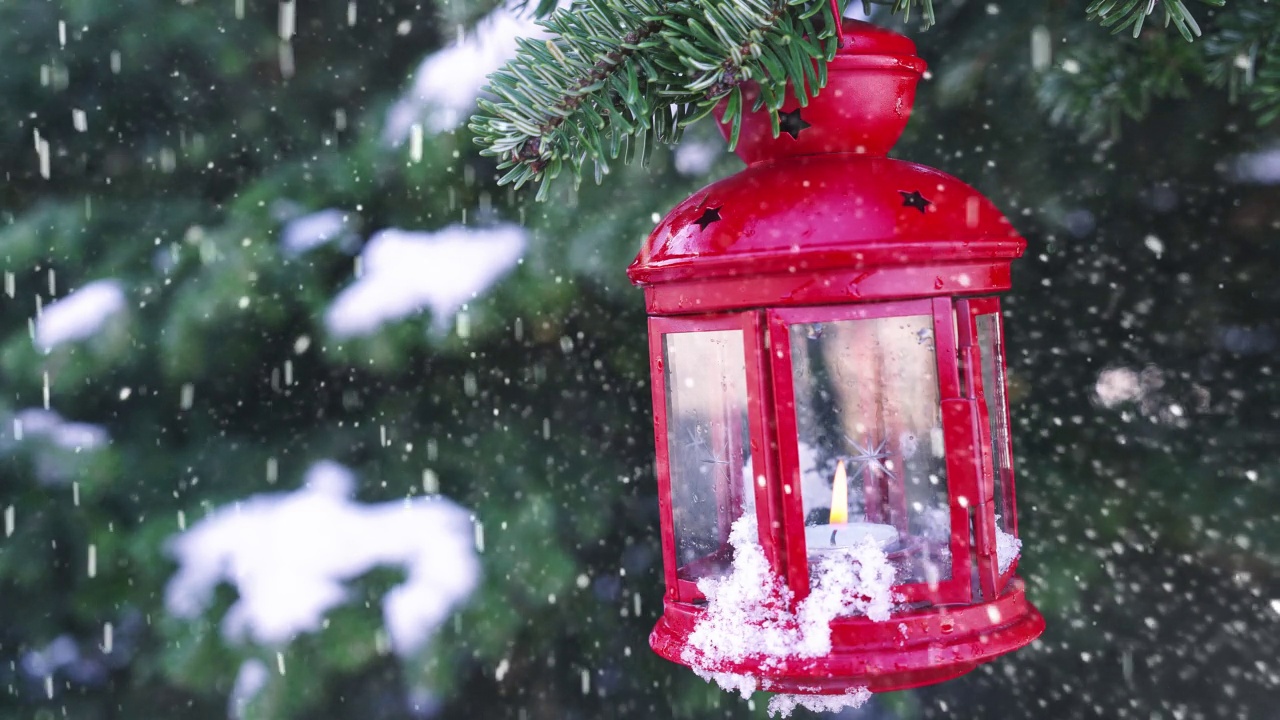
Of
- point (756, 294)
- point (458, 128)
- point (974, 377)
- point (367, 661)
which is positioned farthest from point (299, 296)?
point (974, 377)

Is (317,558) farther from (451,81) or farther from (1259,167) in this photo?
(1259,167)

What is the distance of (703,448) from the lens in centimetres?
134

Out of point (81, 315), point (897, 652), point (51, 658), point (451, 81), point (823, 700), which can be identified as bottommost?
point (51, 658)

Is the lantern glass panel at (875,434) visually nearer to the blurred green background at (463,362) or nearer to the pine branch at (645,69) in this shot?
the pine branch at (645,69)

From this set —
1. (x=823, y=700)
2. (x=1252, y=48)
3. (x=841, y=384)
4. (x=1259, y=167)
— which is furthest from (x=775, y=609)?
(x=1259, y=167)

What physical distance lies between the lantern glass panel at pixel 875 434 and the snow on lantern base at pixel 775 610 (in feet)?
0.17

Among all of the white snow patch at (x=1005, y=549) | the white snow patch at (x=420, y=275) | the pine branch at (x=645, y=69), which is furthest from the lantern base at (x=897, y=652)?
the white snow patch at (x=420, y=275)

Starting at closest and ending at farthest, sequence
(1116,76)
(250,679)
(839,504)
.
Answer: (839,504) → (1116,76) → (250,679)

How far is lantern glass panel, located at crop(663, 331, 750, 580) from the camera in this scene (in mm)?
1297

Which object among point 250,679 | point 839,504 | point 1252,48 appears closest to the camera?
point 839,504

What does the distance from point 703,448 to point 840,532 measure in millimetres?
224

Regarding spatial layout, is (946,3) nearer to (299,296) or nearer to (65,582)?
(299,296)

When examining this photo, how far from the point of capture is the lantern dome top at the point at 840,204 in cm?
107

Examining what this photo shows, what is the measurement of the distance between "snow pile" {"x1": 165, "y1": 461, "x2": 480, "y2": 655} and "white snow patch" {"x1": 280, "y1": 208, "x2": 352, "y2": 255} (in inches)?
20.6
